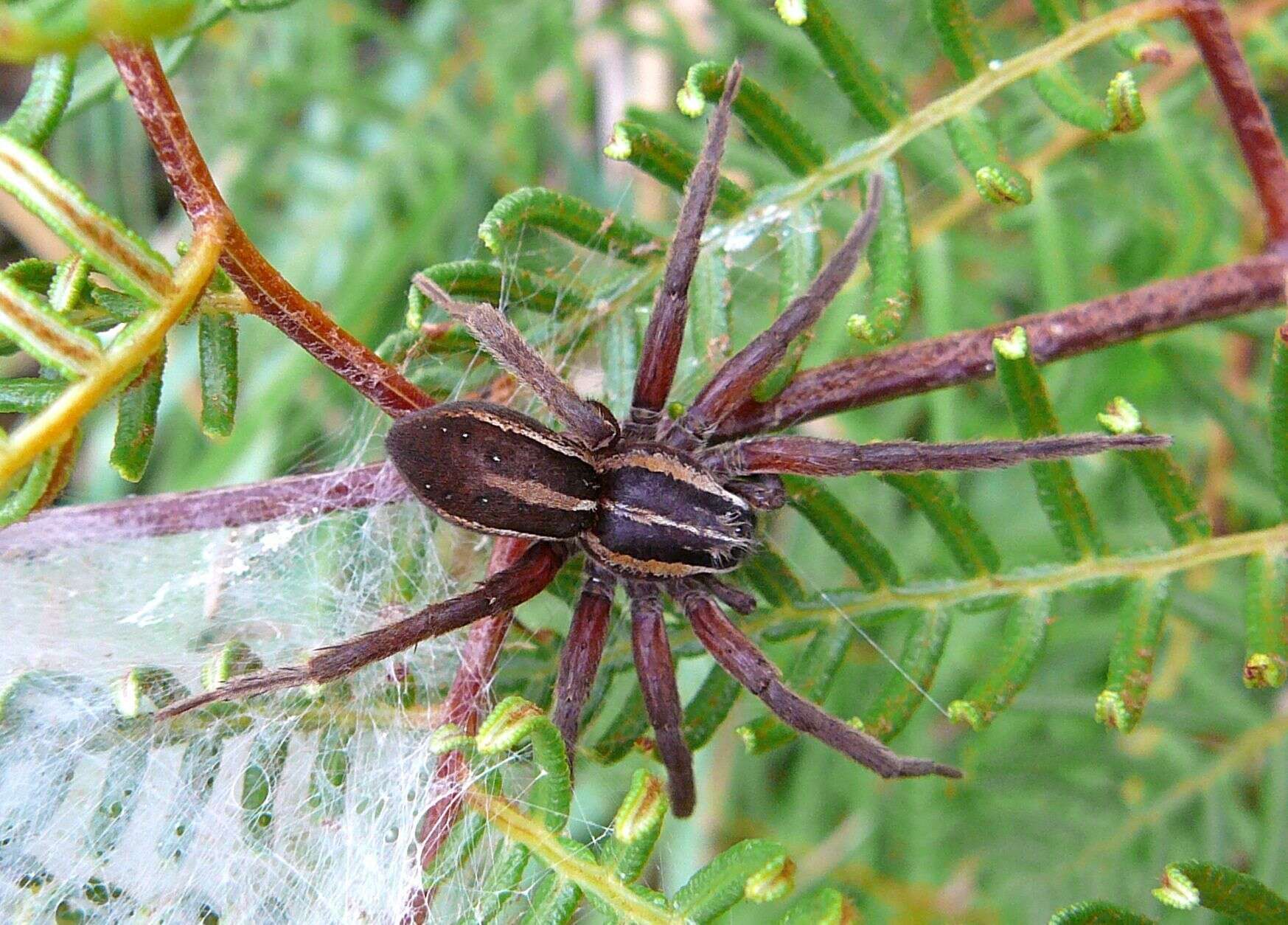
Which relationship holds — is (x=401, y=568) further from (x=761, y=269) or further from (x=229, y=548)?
(x=761, y=269)

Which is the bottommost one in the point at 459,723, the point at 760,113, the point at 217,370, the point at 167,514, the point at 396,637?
the point at 459,723

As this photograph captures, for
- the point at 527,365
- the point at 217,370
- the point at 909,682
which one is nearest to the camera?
the point at 217,370

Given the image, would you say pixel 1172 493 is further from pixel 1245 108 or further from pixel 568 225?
pixel 568 225

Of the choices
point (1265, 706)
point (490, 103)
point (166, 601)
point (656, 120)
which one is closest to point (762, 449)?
point (656, 120)

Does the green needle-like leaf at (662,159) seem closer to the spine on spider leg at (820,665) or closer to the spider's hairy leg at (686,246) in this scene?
the spider's hairy leg at (686,246)

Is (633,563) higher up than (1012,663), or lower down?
higher up

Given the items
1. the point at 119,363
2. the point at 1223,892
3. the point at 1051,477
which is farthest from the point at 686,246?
the point at 1223,892
